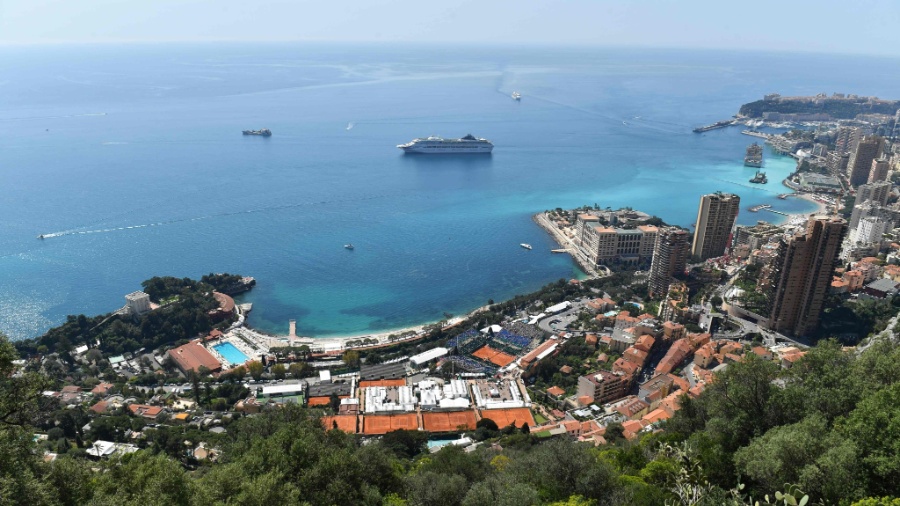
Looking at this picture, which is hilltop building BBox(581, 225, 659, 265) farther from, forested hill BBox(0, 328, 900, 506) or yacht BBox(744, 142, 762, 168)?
yacht BBox(744, 142, 762, 168)

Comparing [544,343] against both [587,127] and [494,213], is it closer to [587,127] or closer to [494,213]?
[494,213]

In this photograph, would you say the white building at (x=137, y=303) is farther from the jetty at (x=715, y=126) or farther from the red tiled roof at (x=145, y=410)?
the jetty at (x=715, y=126)

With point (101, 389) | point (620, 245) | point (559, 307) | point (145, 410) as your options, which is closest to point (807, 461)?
point (559, 307)

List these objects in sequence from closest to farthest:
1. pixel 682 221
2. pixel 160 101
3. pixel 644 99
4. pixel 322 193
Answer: pixel 682 221 → pixel 322 193 → pixel 160 101 → pixel 644 99

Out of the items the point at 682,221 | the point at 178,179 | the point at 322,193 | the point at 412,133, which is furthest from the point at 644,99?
the point at 178,179

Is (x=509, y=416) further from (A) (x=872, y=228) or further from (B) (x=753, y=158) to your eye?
(B) (x=753, y=158)

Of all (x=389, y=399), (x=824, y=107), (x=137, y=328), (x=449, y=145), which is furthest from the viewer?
(x=824, y=107)

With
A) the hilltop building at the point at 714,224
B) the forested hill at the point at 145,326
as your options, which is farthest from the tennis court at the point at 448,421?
the hilltop building at the point at 714,224
